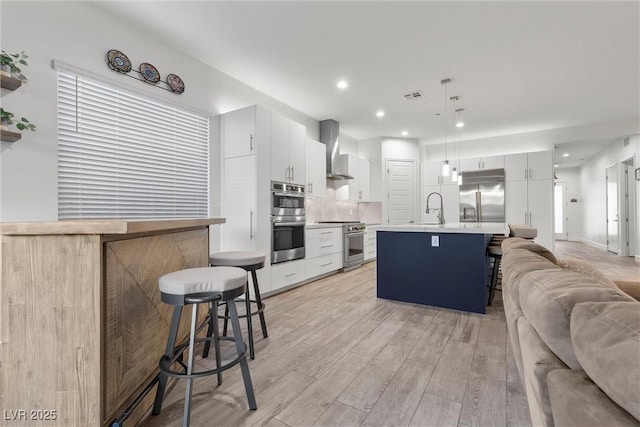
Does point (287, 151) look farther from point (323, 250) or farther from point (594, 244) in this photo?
point (594, 244)

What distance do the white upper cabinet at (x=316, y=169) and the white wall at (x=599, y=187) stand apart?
19.9 feet

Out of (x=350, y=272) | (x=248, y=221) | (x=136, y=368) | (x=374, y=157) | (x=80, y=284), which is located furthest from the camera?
(x=374, y=157)

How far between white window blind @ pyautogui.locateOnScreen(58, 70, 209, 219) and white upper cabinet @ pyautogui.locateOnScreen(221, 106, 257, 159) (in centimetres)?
23

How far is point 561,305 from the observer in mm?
750

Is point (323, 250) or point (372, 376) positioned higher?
point (323, 250)

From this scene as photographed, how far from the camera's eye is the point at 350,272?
5051 mm

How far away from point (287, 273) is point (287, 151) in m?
1.59

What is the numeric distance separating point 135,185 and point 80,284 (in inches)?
75.4

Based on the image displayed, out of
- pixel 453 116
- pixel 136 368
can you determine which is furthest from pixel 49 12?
pixel 453 116

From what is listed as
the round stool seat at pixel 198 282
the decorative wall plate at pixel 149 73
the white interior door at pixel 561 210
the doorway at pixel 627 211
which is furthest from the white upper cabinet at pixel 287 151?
the white interior door at pixel 561 210

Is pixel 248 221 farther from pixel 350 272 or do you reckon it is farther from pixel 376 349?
pixel 350 272

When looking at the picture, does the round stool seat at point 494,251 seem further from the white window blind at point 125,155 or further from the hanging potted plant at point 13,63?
the hanging potted plant at point 13,63

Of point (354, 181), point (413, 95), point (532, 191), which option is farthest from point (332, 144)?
point (532, 191)

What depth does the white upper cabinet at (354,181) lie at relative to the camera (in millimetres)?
5754
